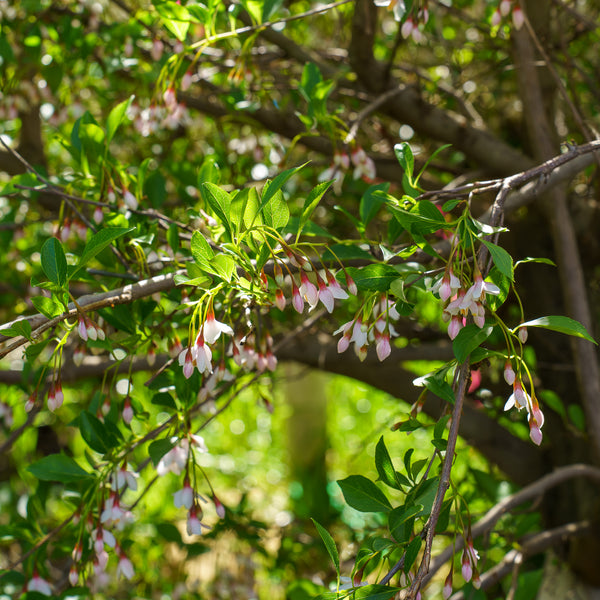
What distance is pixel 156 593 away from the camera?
126 inches

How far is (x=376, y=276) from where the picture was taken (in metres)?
0.94

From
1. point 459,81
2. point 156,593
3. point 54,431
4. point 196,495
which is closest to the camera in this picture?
point 196,495

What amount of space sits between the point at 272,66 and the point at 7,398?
152cm

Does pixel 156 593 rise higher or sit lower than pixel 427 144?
lower

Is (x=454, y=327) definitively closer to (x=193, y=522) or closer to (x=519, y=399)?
(x=519, y=399)

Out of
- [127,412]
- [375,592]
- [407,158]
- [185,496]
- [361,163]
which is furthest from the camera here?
[361,163]

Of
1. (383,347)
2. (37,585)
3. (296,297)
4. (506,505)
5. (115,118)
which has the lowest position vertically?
(37,585)

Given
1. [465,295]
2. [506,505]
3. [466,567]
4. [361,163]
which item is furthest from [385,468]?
[361,163]

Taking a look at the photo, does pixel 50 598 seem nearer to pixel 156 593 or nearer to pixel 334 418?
pixel 156 593

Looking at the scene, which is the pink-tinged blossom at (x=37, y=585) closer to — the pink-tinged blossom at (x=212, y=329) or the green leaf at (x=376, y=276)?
the pink-tinged blossom at (x=212, y=329)

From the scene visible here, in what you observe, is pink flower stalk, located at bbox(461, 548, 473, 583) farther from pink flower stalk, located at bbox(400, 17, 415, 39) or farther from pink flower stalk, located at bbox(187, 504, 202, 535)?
pink flower stalk, located at bbox(400, 17, 415, 39)

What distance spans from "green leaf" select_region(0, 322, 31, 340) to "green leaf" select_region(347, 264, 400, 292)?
0.48 m

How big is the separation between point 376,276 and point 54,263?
0.51 m

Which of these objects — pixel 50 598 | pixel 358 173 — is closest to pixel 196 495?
pixel 50 598
